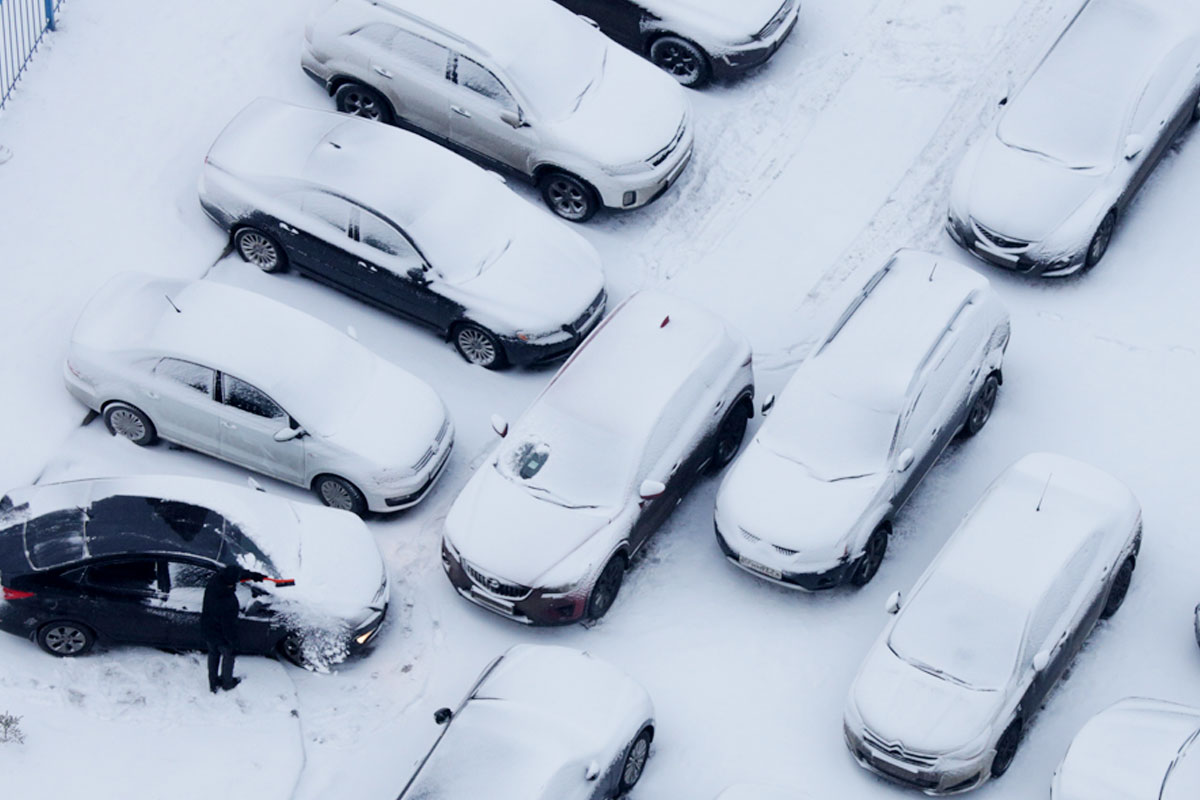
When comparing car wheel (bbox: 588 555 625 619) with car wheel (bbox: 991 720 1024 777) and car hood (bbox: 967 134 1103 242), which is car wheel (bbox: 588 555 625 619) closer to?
car wheel (bbox: 991 720 1024 777)

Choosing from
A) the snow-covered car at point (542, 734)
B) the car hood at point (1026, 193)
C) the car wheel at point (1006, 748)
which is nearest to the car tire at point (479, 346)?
the snow-covered car at point (542, 734)

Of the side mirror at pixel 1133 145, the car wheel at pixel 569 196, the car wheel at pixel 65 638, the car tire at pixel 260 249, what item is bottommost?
the car wheel at pixel 65 638

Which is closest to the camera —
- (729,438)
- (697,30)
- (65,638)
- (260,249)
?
(65,638)

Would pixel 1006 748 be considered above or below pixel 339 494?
above

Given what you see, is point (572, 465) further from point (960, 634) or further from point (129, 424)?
point (129, 424)

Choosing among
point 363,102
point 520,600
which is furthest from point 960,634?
point 363,102

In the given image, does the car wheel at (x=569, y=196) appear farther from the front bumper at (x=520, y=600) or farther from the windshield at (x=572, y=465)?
the front bumper at (x=520, y=600)
